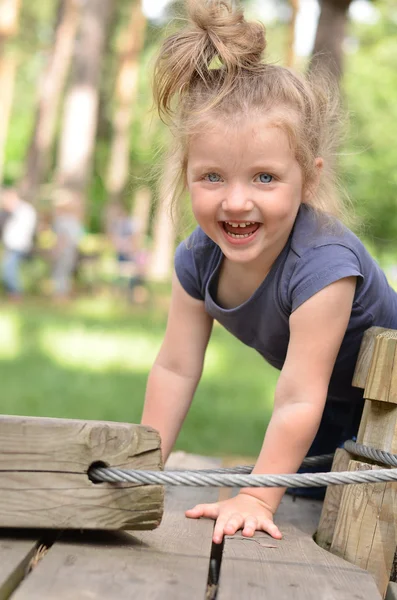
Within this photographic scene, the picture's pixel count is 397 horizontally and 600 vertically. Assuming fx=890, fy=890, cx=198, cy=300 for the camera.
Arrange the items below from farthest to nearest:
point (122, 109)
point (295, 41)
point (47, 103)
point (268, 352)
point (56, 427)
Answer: point (122, 109), point (47, 103), point (295, 41), point (268, 352), point (56, 427)

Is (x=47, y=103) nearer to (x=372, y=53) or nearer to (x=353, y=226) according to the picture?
(x=372, y=53)

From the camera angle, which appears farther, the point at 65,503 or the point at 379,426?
the point at 379,426

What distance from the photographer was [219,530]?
2119 mm

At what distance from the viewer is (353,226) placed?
2.78 metres

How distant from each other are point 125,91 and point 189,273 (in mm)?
21859

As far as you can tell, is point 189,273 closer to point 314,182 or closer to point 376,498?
point 314,182

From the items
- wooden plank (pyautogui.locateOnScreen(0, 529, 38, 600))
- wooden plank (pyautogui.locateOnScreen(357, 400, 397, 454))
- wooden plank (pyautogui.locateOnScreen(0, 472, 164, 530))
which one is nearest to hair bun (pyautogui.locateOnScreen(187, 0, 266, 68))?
wooden plank (pyautogui.locateOnScreen(357, 400, 397, 454))

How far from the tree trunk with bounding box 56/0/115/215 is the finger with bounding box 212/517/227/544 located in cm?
1324

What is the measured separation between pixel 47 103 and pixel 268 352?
2095 centimetres

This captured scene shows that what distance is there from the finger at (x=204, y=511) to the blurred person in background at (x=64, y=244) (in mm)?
12026

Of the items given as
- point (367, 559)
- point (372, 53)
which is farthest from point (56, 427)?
point (372, 53)

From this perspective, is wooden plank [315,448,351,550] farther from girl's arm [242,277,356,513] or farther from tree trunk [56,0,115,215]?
tree trunk [56,0,115,215]

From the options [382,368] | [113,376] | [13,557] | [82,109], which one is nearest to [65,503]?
[13,557]

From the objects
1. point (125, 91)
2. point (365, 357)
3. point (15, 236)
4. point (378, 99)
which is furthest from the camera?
point (378, 99)
